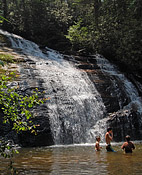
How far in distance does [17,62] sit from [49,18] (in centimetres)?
1833

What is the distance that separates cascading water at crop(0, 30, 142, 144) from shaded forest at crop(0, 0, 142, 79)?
4375 millimetres

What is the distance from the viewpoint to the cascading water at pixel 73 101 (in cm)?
1708

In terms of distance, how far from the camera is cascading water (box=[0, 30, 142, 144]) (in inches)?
672

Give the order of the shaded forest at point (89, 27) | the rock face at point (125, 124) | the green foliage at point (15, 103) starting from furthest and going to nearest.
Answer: the shaded forest at point (89, 27)
the rock face at point (125, 124)
the green foliage at point (15, 103)

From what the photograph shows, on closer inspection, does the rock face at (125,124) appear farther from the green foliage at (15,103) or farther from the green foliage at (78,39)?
the green foliage at (78,39)

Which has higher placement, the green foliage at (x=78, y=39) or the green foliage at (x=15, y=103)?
the green foliage at (x=78, y=39)

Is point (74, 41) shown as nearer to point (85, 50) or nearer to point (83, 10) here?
point (85, 50)

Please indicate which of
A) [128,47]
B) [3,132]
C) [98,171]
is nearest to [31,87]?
[3,132]

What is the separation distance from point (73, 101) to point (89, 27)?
61.1 feet

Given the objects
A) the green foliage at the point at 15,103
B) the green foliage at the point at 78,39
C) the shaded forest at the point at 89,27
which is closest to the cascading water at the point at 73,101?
the shaded forest at the point at 89,27

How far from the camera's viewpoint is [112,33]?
101ft

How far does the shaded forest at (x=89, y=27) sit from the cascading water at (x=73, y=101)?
4.38 m

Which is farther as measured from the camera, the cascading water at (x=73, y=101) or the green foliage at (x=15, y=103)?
the cascading water at (x=73, y=101)

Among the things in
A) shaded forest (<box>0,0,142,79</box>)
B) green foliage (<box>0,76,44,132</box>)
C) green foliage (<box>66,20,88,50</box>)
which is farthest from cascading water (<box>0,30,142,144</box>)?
green foliage (<box>0,76,44,132</box>)
